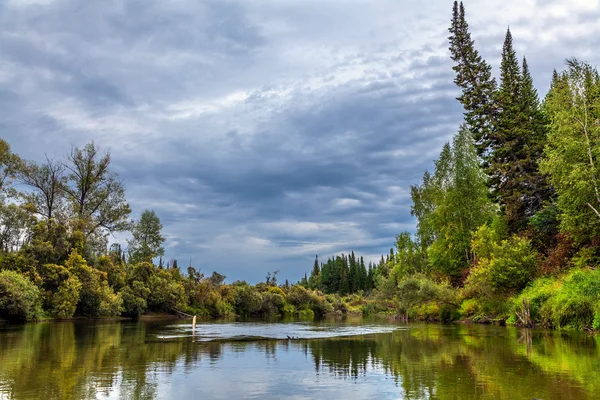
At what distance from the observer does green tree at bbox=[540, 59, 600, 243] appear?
3416cm

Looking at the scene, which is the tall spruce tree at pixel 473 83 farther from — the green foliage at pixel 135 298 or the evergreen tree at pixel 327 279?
the evergreen tree at pixel 327 279

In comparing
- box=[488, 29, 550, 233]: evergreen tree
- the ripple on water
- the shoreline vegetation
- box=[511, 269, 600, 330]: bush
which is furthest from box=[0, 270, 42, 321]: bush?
box=[488, 29, 550, 233]: evergreen tree

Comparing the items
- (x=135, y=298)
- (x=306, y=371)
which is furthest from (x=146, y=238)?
(x=306, y=371)

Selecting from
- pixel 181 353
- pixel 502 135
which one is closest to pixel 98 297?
pixel 181 353

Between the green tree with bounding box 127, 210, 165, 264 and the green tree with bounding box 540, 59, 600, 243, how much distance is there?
75024 mm

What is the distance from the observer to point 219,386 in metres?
11.5

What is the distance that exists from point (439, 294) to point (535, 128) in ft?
72.7

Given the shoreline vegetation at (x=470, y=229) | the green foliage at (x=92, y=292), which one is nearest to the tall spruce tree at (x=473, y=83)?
the shoreline vegetation at (x=470, y=229)

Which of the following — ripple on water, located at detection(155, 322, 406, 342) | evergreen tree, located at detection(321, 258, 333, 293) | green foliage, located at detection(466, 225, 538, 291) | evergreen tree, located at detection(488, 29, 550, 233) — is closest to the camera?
ripple on water, located at detection(155, 322, 406, 342)

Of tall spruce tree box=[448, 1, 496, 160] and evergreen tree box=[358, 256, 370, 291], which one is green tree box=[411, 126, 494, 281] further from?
evergreen tree box=[358, 256, 370, 291]

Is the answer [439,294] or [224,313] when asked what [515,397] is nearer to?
[439,294]

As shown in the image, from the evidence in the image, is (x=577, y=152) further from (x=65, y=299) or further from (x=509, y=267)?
(x=65, y=299)

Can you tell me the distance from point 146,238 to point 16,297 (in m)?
53.9

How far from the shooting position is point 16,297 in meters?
42.3
